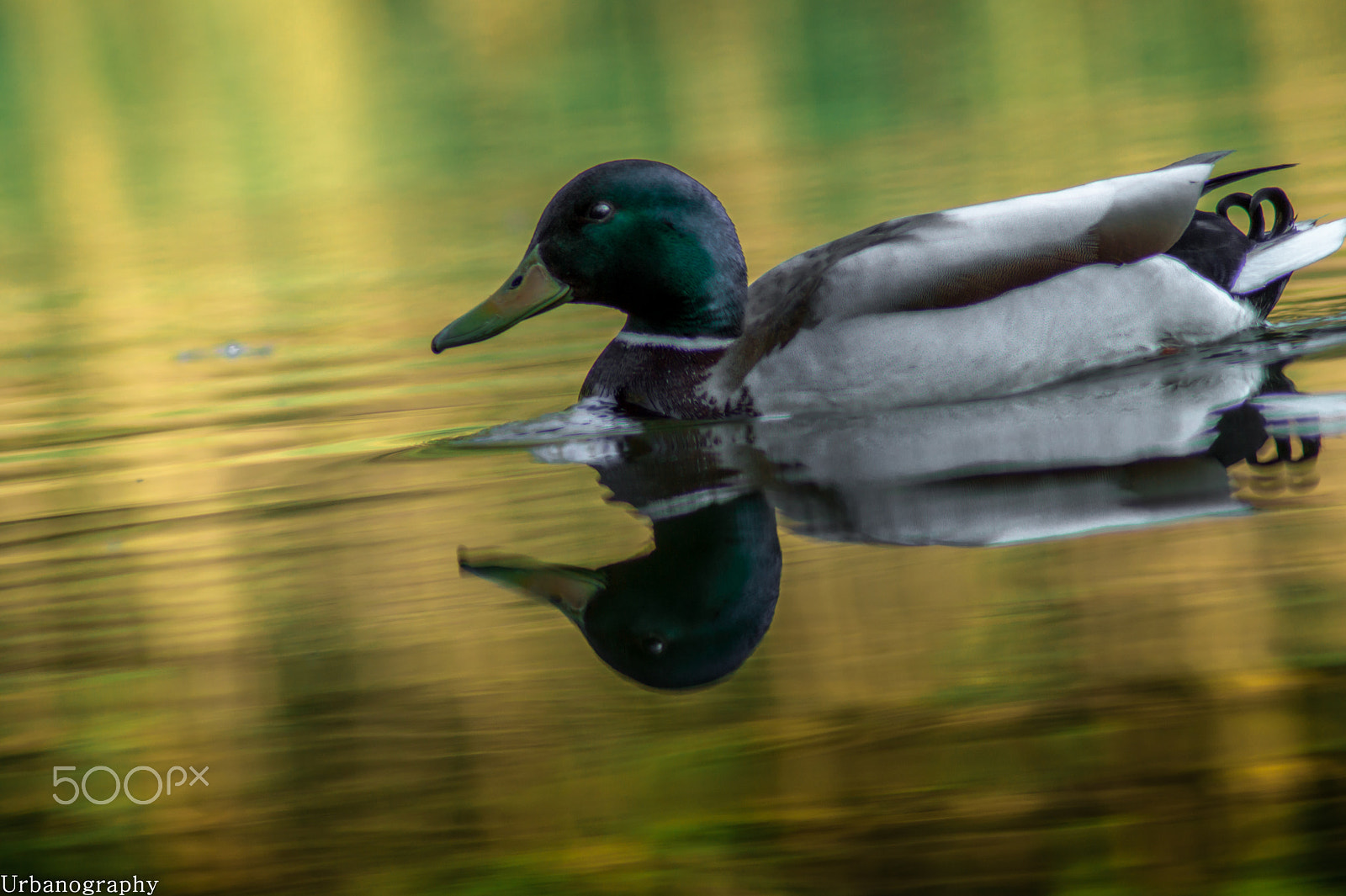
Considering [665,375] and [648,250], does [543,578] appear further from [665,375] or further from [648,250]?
[648,250]

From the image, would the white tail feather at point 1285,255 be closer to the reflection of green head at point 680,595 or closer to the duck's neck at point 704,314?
the duck's neck at point 704,314

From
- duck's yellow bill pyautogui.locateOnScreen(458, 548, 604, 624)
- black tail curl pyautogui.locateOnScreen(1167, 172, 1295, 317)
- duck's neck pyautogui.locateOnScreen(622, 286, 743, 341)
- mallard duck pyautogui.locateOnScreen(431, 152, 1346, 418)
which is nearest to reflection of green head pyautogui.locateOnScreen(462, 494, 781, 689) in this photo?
duck's yellow bill pyautogui.locateOnScreen(458, 548, 604, 624)

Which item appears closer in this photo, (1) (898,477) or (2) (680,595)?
(2) (680,595)

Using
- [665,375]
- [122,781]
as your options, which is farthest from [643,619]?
[665,375]

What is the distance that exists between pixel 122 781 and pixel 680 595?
4.10 ft

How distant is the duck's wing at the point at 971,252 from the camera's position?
5.13 m

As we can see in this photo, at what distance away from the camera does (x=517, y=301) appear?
565cm

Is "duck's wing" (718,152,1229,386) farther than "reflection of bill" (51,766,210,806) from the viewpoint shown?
Yes

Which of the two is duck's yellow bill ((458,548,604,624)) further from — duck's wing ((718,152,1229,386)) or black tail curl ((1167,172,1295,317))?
black tail curl ((1167,172,1295,317))

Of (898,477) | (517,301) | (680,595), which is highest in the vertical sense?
(517,301)

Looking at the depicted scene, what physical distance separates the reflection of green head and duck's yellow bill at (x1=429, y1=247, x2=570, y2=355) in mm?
1579

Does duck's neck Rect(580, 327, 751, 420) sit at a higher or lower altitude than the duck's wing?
lower

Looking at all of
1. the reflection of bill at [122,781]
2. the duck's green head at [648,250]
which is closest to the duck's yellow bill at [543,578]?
the reflection of bill at [122,781]

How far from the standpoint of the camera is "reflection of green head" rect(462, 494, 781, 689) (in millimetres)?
3330
